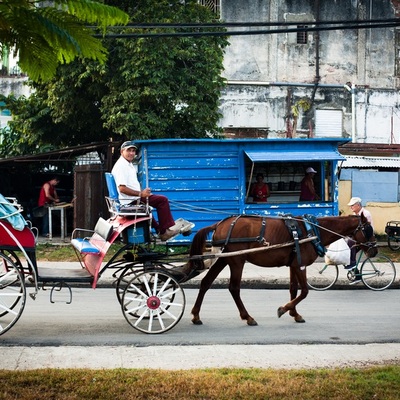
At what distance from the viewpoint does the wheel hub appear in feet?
31.9

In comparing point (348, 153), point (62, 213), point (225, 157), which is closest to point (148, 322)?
point (225, 157)

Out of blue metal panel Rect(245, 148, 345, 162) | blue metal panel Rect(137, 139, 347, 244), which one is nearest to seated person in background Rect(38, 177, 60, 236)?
blue metal panel Rect(137, 139, 347, 244)

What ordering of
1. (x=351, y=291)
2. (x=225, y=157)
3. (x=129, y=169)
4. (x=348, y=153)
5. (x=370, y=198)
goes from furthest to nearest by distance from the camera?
(x=348, y=153), (x=370, y=198), (x=225, y=157), (x=351, y=291), (x=129, y=169)

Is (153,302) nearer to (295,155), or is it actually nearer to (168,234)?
(168,234)

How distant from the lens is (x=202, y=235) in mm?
10648

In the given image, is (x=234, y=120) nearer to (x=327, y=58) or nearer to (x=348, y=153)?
(x=327, y=58)

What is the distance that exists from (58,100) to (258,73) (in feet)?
47.6

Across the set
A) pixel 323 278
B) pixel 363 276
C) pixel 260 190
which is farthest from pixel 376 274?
pixel 260 190

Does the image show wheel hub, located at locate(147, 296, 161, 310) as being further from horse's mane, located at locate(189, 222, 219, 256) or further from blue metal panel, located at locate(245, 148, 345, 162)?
blue metal panel, located at locate(245, 148, 345, 162)

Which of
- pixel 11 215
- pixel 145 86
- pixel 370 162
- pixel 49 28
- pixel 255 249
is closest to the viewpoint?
pixel 49 28

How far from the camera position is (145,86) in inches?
845

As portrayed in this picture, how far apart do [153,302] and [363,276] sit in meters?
6.61

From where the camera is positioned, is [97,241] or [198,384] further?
[97,241]

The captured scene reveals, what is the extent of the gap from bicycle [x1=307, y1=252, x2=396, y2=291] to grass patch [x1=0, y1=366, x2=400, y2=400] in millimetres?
7665
